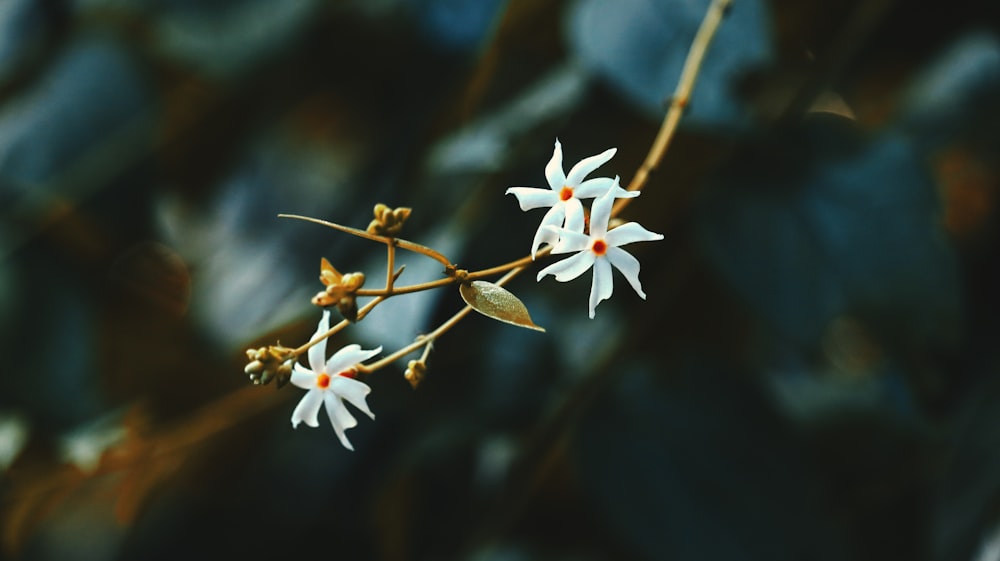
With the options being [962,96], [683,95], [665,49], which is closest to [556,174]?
[683,95]

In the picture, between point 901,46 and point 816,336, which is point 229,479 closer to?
point 816,336

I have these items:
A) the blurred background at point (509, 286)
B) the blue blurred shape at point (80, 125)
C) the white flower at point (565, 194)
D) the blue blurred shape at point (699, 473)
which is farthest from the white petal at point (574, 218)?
the blue blurred shape at point (80, 125)

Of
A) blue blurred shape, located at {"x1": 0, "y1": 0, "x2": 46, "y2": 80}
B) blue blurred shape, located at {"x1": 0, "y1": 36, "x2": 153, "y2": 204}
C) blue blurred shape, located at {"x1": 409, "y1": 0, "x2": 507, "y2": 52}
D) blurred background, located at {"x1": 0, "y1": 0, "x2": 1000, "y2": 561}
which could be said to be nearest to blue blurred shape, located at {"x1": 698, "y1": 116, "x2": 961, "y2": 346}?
blurred background, located at {"x1": 0, "y1": 0, "x2": 1000, "y2": 561}

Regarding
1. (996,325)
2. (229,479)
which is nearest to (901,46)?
(996,325)

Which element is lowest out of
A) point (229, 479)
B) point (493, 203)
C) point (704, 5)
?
point (229, 479)

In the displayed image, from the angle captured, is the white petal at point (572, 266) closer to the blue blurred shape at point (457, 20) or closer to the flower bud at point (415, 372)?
the flower bud at point (415, 372)

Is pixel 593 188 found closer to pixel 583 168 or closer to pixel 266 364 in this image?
pixel 583 168

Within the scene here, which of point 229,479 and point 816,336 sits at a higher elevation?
point 816,336
